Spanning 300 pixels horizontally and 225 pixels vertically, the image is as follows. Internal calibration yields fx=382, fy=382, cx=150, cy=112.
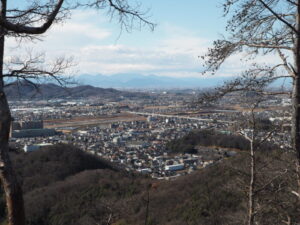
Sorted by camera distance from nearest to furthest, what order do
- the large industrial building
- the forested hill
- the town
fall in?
1. the forested hill
2. the town
3. the large industrial building

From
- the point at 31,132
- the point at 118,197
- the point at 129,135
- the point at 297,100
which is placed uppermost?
the point at 297,100

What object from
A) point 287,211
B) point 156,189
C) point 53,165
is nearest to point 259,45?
point 287,211

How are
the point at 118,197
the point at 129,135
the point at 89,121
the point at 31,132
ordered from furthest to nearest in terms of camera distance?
the point at 89,121 → the point at 129,135 → the point at 31,132 → the point at 118,197

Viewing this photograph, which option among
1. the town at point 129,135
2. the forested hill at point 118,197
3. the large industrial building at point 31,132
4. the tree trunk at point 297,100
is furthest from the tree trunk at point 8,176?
the large industrial building at point 31,132

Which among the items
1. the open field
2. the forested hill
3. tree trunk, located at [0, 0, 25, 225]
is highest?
tree trunk, located at [0, 0, 25, 225]

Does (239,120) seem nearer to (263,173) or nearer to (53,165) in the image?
(263,173)

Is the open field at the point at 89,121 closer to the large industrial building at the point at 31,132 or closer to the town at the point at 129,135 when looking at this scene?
the town at the point at 129,135

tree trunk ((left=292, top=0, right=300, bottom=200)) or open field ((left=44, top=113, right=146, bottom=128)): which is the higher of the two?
tree trunk ((left=292, top=0, right=300, bottom=200))

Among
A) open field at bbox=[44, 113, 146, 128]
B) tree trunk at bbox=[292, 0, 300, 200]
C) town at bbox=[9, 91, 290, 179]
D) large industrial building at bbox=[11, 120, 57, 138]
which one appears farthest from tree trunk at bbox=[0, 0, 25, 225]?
open field at bbox=[44, 113, 146, 128]

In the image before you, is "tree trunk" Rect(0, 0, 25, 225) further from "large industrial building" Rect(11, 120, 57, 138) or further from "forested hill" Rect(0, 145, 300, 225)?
"large industrial building" Rect(11, 120, 57, 138)

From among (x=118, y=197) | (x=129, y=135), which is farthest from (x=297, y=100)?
(x=129, y=135)

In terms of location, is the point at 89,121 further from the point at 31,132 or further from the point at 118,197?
the point at 118,197
